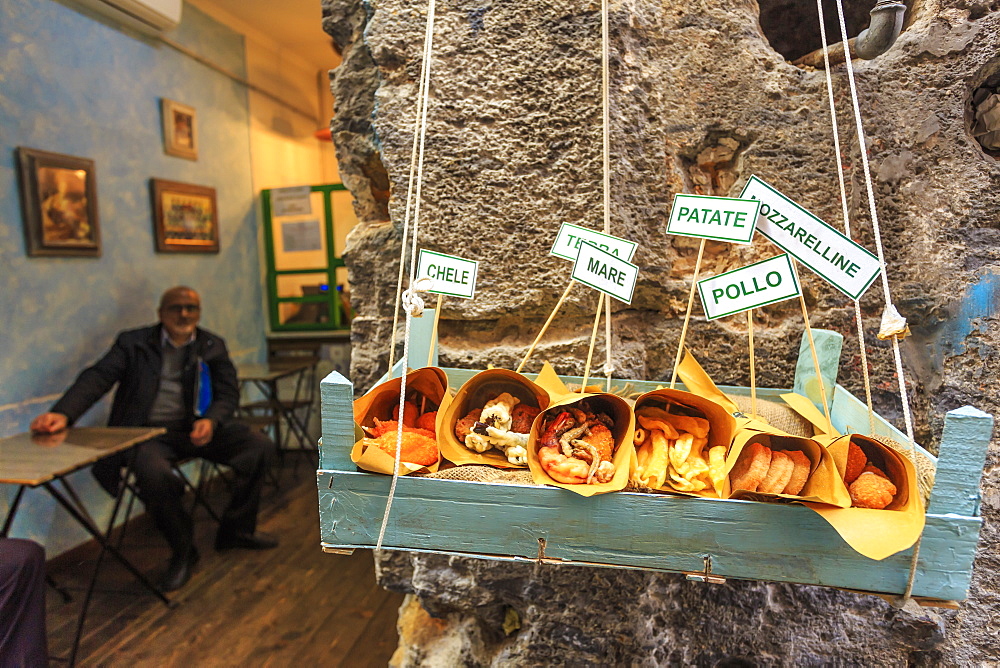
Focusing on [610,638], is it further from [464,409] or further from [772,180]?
[772,180]

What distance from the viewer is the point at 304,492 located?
3.58 meters

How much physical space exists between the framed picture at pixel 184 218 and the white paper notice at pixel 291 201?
0.48 meters

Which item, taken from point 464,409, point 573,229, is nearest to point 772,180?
point 573,229

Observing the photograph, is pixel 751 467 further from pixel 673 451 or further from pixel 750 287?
pixel 750 287

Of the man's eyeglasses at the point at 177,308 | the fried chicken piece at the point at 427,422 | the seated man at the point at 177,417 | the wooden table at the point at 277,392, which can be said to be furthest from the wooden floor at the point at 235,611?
the fried chicken piece at the point at 427,422

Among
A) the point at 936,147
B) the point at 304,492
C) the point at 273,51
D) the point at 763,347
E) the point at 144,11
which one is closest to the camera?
the point at 936,147

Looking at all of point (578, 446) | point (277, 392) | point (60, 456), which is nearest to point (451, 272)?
point (578, 446)

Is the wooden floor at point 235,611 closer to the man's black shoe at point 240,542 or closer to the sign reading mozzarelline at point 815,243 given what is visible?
the man's black shoe at point 240,542

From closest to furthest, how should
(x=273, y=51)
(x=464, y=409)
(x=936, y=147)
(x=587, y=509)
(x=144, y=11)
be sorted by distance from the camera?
1. (x=587, y=509)
2. (x=464, y=409)
3. (x=936, y=147)
4. (x=144, y=11)
5. (x=273, y=51)

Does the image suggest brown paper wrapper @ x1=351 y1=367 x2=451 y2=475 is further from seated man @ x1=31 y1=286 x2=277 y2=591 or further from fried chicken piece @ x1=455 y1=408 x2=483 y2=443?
seated man @ x1=31 y1=286 x2=277 y2=591

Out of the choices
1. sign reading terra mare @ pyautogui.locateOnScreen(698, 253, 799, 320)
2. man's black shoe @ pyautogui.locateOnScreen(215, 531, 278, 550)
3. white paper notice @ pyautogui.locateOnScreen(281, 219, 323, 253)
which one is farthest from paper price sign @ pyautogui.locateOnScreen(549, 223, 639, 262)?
white paper notice @ pyautogui.locateOnScreen(281, 219, 323, 253)

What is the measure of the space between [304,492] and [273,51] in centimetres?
332

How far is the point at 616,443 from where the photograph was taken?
866mm

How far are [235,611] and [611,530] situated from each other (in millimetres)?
2123
